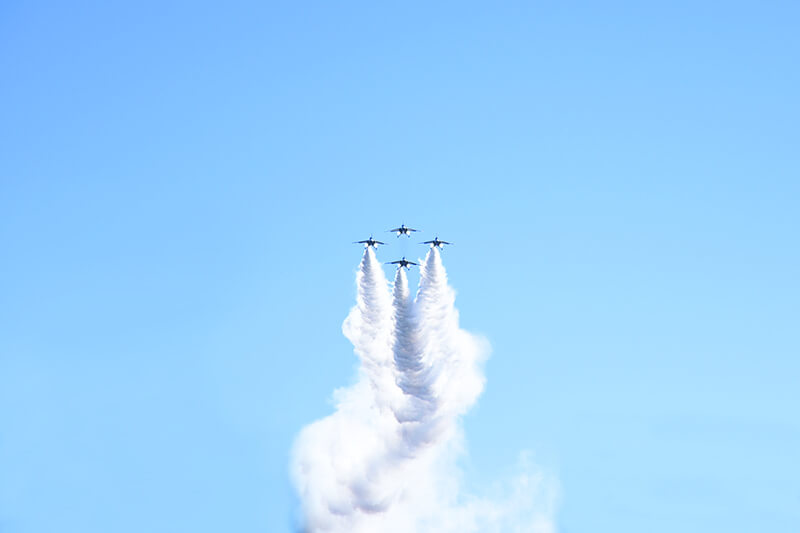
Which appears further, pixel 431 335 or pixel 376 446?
pixel 376 446

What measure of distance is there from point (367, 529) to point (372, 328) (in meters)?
22.1

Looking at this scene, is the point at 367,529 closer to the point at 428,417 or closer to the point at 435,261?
the point at 428,417

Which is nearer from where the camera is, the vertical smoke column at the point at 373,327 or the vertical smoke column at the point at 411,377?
the vertical smoke column at the point at 411,377

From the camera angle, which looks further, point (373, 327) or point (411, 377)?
point (373, 327)

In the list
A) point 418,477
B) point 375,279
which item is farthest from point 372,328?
point 418,477

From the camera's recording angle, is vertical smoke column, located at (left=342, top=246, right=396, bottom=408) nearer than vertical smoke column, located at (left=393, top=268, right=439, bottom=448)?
No

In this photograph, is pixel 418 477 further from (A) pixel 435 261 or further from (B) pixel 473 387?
(A) pixel 435 261

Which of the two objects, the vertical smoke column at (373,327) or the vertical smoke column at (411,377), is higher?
the vertical smoke column at (373,327)

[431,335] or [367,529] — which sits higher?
[431,335]

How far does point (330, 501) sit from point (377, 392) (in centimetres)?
1523

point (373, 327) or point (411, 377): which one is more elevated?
point (373, 327)

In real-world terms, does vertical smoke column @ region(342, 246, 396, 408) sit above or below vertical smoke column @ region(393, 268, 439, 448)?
above

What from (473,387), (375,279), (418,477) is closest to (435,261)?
(375,279)

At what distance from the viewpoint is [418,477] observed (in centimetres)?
13362
